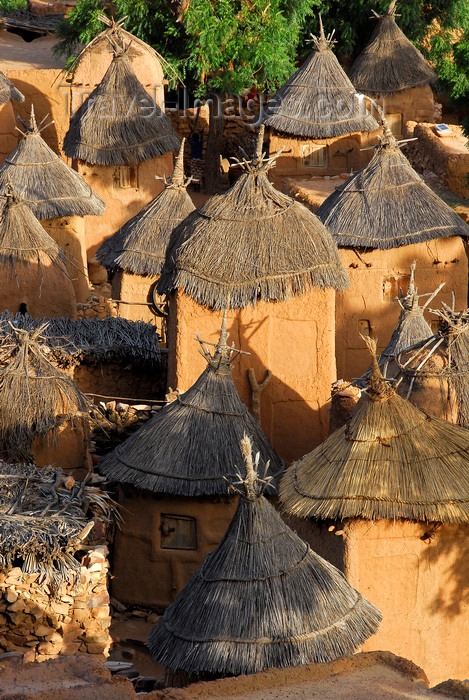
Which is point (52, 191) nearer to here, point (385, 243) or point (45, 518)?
point (385, 243)

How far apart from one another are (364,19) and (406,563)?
71.8 ft

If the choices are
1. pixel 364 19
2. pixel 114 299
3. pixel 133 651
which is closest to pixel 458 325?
pixel 133 651

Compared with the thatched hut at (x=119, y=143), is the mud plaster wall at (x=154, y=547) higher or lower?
lower

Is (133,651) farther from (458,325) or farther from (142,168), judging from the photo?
(142,168)

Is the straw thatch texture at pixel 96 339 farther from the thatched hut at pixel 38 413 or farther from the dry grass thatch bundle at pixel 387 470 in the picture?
the dry grass thatch bundle at pixel 387 470

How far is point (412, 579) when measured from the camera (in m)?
13.1

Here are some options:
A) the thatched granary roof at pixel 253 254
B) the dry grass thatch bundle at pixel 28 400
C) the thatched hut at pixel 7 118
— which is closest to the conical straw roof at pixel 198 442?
the dry grass thatch bundle at pixel 28 400

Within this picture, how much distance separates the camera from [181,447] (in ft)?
51.2

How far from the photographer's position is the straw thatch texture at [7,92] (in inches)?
1172

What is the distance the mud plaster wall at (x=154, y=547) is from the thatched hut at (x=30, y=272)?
5.64m

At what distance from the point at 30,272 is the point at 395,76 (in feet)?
41.7

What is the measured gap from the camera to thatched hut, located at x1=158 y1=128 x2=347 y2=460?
1694cm

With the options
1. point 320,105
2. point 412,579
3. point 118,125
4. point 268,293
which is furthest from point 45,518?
point 320,105

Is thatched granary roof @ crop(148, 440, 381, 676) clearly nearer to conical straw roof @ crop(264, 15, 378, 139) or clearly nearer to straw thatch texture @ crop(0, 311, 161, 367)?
straw thatch texture @ crop(0, 311, 161, 367)
